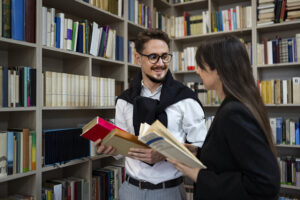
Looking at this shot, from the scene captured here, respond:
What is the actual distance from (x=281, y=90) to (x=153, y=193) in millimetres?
2193

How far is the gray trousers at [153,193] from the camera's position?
1.42 metres

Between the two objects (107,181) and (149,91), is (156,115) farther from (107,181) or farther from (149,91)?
(107,181)

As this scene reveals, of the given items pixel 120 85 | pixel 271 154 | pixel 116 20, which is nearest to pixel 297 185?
pixel 120 85

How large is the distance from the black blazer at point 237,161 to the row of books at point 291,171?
2272 mm

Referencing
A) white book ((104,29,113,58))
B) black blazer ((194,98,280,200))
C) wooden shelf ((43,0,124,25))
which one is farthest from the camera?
white book ((104,29,113,58))

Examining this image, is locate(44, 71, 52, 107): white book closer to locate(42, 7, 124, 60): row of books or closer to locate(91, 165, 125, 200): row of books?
locate(42, 7, 124, 60): row of books

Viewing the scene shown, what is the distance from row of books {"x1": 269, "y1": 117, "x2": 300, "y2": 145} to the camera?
2.83 m

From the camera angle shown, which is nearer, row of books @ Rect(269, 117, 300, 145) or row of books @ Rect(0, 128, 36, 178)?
row of books @ Rect(0, 128, 36, 178)

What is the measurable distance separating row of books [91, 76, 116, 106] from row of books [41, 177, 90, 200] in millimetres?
669

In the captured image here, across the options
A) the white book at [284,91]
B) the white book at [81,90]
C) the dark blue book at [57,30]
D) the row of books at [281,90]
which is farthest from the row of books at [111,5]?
the white book at [284,91]

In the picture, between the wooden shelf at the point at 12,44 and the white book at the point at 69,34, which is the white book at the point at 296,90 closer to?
the white book at the point at 69,34

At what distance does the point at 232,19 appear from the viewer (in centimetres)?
321

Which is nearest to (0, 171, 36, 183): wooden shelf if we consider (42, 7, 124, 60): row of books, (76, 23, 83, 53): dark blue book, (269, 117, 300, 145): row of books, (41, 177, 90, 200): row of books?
(41, 177, 90, 200): row of books

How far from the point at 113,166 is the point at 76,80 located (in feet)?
3.36
